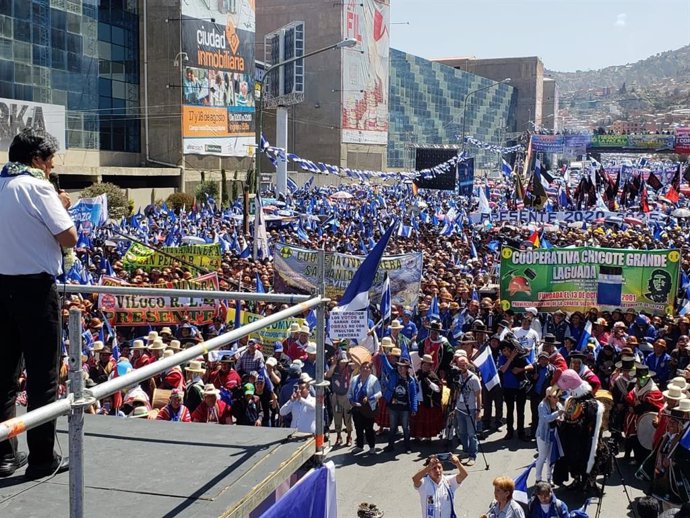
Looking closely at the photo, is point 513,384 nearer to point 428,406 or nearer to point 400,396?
point 428,406

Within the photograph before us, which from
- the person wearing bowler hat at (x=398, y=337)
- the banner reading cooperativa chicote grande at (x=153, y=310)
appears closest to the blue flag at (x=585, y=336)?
the person wearing bowler hat at (x=398, y=337)

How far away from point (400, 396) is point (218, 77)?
42.4 meters

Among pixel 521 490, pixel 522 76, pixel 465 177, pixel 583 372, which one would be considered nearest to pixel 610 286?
pixel 583 372

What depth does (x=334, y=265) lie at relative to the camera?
1447 centimetres

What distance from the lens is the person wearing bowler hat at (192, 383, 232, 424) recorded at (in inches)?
349

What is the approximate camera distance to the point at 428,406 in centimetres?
1077

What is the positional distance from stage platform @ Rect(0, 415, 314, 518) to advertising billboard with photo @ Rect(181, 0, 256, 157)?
45209 millimetres

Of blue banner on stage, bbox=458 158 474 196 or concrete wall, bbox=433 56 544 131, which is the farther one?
concrete wall, bbox=433 56 544 131

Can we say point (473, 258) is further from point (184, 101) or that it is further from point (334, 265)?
point (184, 101)

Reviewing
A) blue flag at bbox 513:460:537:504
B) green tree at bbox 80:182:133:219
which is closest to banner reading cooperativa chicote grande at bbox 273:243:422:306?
blue flag at bbox 513:460:537:504

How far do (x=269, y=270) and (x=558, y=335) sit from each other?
6.67 metres

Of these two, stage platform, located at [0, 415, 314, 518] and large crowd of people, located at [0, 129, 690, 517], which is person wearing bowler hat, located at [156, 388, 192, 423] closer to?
large crowd of people, located at [0, 129, 690, 517]

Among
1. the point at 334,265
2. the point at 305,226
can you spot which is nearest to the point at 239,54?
the point at 305,226

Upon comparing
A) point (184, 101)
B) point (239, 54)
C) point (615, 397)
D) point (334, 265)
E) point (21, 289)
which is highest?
point (239, 54)
